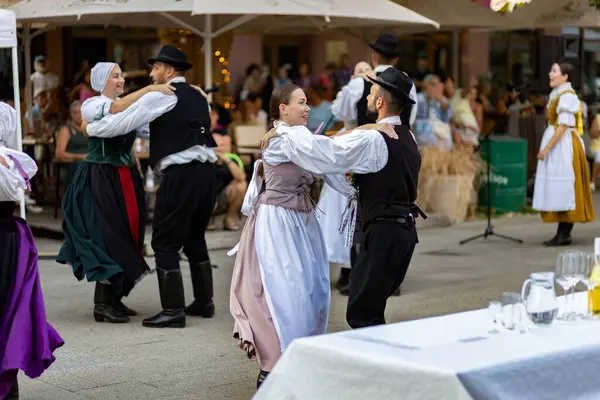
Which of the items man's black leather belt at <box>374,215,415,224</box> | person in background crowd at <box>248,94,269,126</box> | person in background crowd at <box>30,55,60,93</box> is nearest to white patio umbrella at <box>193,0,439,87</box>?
person in background crowd at <box>248,94,269,126</box>

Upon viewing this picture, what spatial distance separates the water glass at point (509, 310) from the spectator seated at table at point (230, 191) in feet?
26.3

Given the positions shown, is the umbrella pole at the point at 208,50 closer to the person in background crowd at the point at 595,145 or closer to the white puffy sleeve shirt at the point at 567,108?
the white puffy sleeve shirt at the point at 567,108

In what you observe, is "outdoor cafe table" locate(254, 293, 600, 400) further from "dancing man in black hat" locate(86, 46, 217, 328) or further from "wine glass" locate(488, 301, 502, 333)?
"dancing man in black hat" locate(86, 46, 217, 328)

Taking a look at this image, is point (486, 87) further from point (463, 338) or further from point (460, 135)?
point (463, 338)

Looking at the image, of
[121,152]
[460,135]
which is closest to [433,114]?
[460,135]

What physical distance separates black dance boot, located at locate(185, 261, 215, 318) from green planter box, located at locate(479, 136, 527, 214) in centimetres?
665

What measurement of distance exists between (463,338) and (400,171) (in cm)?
144

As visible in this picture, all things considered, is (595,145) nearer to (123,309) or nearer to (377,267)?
(123,309)

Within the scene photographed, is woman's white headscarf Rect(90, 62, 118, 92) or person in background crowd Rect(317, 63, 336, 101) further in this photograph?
person in background crowd Rect(317, 63, 336, 101)

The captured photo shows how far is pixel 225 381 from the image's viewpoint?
6.65 meters

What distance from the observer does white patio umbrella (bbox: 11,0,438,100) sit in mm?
10867

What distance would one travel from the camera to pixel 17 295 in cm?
593

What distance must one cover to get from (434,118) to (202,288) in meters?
6.80

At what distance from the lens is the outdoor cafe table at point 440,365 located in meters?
3.97
